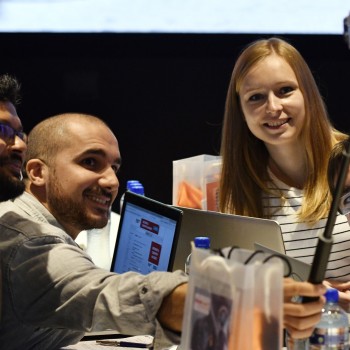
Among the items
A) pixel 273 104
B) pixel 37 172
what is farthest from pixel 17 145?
pixel 273 104

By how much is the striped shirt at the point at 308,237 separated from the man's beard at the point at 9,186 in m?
1.08

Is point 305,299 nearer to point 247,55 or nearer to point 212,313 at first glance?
point 212,313

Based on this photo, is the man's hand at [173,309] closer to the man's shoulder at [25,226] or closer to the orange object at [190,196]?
the man's shoulder at [25,226]

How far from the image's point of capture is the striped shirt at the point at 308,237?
9.14 ft

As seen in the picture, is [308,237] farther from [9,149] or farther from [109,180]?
[9,149]

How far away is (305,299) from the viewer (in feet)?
5.14

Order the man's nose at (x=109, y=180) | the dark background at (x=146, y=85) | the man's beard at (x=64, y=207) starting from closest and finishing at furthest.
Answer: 1. the man's beard at (x=64, y=207)
2. the man's nose at (x=109, y=180)
3. the dark background at (x=146, y=85)

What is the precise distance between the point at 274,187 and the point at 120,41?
1888 millimetres

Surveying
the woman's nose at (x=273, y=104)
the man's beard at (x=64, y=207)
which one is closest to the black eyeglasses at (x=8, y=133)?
the man's beard at (x=64, y=207)

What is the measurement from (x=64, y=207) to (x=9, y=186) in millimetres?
322

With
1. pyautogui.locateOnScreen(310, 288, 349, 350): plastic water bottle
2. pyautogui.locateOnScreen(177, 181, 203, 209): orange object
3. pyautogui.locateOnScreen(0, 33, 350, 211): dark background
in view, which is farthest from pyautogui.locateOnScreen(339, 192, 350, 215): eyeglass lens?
pyautogui.locateOnScreen(0, 33, 350, 211): dark background

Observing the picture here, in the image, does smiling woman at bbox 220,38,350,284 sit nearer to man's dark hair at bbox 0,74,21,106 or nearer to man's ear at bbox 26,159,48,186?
man's ear at bbox 26,159,48,186

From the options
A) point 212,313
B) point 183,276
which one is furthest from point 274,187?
point 212,313

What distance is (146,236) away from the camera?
98.6 inches
